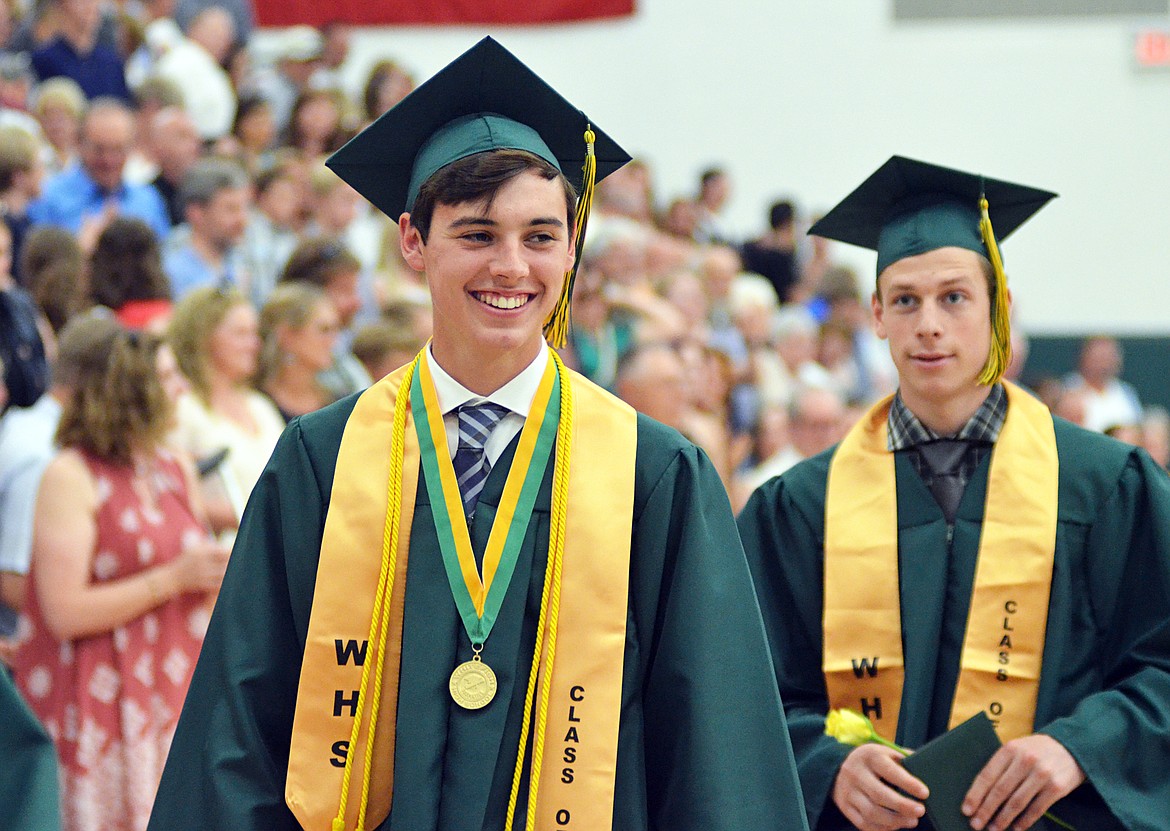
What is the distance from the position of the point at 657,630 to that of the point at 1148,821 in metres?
1.21

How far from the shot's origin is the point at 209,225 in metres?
7.25

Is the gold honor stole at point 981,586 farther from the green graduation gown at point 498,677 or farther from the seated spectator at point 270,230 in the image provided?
the seated spectator at point 270,230

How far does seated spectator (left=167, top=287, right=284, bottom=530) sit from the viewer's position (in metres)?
5.42

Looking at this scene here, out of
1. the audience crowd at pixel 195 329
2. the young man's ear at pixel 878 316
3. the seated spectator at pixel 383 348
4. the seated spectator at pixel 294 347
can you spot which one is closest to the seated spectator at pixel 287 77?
the audience crowd at pixel 195 329

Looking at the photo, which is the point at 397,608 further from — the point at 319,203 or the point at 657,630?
the point at 319,203

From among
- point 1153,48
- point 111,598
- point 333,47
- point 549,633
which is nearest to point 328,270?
point 111,598

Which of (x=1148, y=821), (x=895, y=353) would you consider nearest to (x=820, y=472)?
(x=895, y=353)

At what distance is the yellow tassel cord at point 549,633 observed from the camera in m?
2.60

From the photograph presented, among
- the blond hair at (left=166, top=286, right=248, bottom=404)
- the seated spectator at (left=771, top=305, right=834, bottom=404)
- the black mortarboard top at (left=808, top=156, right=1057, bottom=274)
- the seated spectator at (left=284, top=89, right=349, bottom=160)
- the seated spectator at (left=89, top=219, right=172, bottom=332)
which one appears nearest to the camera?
the black mortarboard top at (left=808, top=156, right=1057, bottom=274)

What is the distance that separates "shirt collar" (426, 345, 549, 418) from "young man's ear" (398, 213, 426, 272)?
187 millimetres

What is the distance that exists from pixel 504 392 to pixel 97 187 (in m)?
5.70

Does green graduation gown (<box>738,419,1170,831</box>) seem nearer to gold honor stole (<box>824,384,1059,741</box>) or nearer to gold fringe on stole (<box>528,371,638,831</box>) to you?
gold honor stole (<box>824,384,1059,741</box>)

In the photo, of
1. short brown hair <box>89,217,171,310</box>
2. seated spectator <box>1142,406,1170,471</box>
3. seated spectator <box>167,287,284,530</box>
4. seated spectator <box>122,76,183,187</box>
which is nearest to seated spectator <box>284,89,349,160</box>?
seated spectator <box>122,76,183,187</box>

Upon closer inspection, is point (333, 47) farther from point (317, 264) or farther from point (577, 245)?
point (577, 245)
